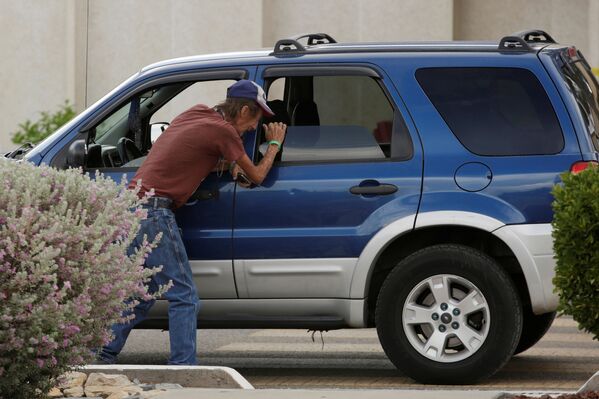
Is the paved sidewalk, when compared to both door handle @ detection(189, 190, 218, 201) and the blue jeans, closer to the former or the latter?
the blue jeans

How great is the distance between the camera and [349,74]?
356 inches

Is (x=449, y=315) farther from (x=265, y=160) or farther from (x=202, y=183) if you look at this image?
(x=202, y=183)

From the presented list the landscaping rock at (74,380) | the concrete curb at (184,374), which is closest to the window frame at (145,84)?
the concrete curb at (184,374)

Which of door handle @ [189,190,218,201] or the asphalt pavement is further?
the asphalt pavement

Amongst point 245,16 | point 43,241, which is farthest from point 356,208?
point 245,16

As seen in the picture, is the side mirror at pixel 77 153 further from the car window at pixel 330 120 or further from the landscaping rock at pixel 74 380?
the landscaping rock at pixel 74 380

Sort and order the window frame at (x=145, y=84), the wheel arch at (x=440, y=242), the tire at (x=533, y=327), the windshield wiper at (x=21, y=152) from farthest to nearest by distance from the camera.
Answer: the tire at (x=533, y=327)
the windshield wiper at (x=21, y=152)
the window frame at (x=145, y=84)
the wheel arch at (x=440, y=242)

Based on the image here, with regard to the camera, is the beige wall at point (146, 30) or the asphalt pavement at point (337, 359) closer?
the asphalt pavement at point (337, 359)

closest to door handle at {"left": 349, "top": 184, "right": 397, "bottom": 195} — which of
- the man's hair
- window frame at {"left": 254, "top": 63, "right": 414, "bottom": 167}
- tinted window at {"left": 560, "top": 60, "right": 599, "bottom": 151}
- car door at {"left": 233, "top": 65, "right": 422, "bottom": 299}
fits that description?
car door at {"left": 233, "top": 65, "right": 422, "bottom": 299}

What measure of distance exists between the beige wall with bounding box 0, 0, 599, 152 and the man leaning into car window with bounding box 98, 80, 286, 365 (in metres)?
16.4

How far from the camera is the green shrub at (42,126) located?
79.7 feet

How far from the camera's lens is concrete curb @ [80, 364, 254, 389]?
752cm

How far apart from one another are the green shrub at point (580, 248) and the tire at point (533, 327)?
3.12 m

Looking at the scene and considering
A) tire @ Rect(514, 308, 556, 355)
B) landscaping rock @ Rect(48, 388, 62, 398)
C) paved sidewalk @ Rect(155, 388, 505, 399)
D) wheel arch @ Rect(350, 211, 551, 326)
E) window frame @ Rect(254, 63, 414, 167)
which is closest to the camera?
paved sidewalk @ Rect(155, 388, 505, 399)
